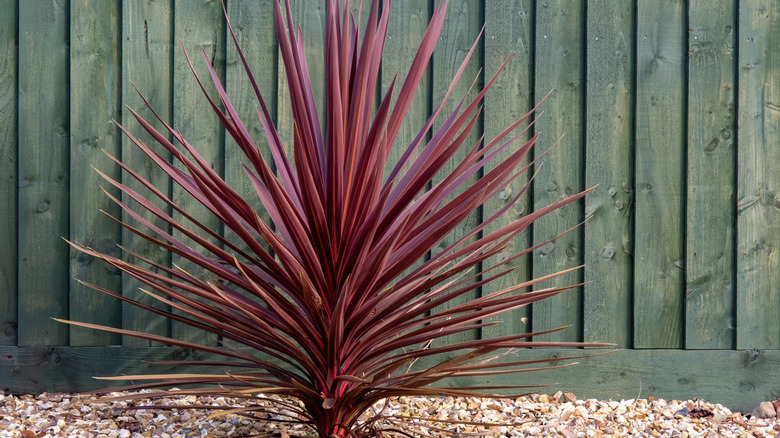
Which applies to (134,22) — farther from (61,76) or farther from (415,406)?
(415,406)

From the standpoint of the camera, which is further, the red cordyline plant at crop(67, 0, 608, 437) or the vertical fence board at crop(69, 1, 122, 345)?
the vertical fence board at crop(69, 1, 122, 345)

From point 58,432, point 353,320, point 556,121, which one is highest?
point 556,121

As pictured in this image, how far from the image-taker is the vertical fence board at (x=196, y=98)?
1908 mm

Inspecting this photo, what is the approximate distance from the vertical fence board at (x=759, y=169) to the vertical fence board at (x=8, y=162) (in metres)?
2.71

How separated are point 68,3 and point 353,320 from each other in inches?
66.5

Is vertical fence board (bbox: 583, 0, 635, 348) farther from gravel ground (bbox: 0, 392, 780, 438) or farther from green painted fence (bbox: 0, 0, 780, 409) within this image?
gravel ground (bbox: 0, 392, 780, 438)

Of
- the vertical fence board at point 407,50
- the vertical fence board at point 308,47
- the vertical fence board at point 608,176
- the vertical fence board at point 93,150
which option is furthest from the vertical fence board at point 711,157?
the vertical fence board at point 93,150

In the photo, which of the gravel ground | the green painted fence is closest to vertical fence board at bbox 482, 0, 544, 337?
the green painted fence

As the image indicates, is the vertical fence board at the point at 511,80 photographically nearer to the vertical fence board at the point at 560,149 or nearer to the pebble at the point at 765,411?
the vertical fence board at the point at 560,149

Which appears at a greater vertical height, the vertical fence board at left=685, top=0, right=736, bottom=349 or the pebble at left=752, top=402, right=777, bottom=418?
the vertical fence board at left=685, top=0, right=736, bottom=349

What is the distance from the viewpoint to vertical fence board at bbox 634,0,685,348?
1.92m

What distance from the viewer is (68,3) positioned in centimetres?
193

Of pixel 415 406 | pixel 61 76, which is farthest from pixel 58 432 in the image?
pixel 61 76

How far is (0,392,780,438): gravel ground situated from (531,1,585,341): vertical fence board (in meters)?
0.28
